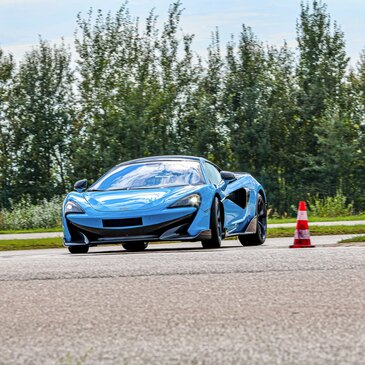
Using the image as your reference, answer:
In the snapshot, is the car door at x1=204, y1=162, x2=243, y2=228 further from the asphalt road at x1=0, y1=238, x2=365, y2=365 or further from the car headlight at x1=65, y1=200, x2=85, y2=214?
the asphalt road at x1=0, y1=238, x2=365, y2=365

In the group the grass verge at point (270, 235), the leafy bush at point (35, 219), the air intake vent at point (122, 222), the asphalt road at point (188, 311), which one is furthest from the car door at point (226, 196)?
the leafy bush at point (35, 219)

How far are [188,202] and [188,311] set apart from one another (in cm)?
731

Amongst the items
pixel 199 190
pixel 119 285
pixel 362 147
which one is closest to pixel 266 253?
pixel 199 190

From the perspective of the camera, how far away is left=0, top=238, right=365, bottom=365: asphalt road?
5.89m

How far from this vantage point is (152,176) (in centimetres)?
1602

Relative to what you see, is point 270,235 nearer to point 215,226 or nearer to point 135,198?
point 215,226

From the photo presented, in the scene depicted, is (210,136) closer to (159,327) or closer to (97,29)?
(97,29)

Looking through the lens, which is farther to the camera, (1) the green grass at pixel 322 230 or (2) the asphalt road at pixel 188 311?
(1) the green grass at pixel 322 230

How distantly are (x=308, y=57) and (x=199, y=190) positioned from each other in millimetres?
34802

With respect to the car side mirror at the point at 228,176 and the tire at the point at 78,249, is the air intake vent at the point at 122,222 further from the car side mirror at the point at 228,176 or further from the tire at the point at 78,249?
the car side mirror at the point at 228,176

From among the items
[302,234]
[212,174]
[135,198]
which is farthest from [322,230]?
[135,198]

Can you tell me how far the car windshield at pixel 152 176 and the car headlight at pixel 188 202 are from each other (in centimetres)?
66

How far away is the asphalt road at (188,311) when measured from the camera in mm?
5895

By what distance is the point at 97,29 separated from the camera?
1999 inches
